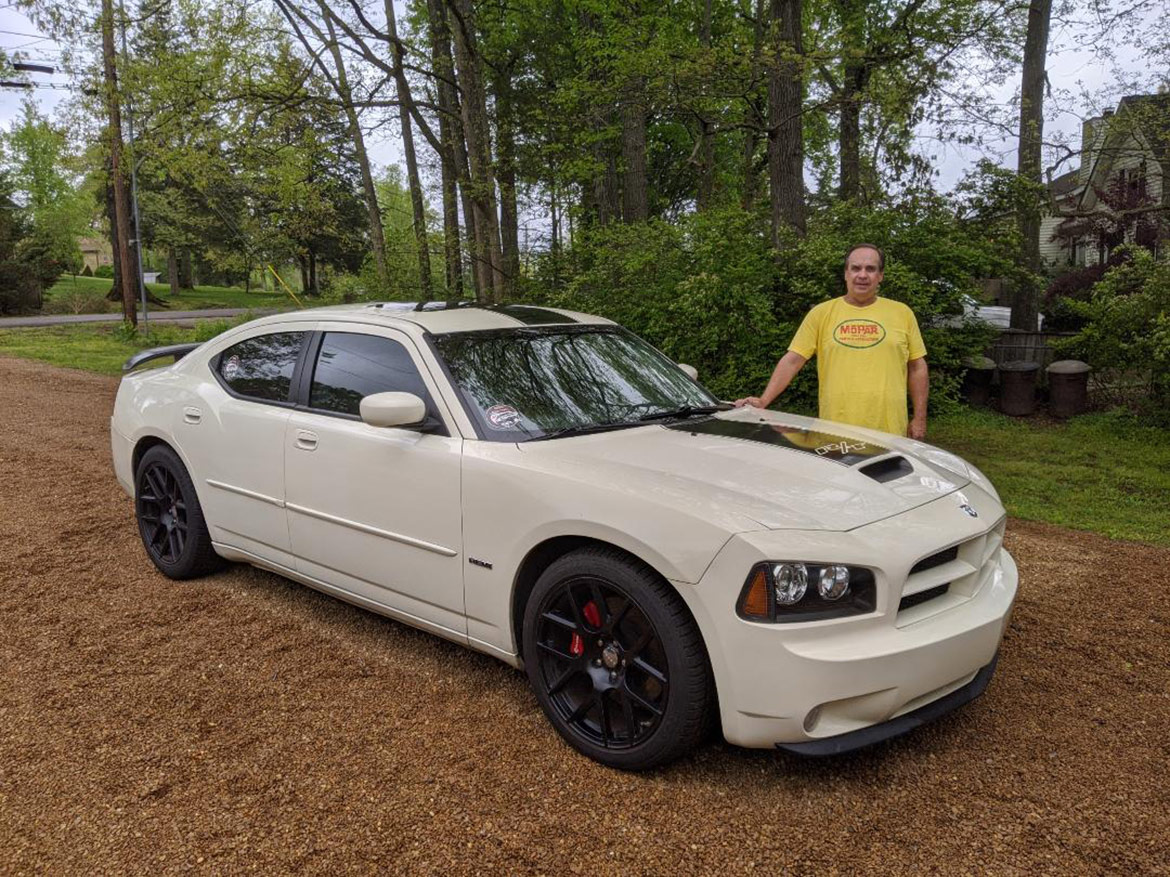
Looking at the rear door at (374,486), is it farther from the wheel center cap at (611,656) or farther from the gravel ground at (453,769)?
the wheel center cap at (611,656)

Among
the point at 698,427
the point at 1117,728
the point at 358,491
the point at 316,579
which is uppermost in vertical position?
the point at 698,427

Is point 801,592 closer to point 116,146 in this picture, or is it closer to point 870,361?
point 870,361

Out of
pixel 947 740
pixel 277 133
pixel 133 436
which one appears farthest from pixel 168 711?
pixel 277 133

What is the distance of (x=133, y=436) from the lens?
4789mm

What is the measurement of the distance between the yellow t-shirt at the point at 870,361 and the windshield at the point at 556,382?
0.82 metres

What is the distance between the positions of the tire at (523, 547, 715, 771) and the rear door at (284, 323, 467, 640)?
18.6 inches

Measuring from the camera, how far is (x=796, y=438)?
3.38 m

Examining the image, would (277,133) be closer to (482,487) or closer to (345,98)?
(345,98)

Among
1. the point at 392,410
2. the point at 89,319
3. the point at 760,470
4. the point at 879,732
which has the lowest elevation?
the point at 879,732

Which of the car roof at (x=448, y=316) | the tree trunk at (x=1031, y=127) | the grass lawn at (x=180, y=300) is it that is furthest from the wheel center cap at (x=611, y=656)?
the grass lawn at (x=180, y=300)

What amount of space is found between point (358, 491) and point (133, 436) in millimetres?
2184

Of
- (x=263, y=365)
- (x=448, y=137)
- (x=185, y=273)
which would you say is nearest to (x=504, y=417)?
(x=263, y=365)

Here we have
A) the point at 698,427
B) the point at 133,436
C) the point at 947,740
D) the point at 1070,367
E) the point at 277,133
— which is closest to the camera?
the point at 947,740

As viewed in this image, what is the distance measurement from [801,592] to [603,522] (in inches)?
26.2
